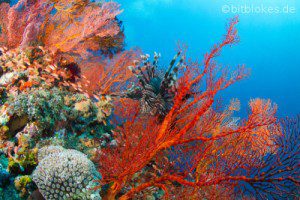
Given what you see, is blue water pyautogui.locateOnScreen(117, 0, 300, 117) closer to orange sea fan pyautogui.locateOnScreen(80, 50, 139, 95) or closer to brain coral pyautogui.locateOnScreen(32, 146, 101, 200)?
orange sea fan pyautogui.locateOnScreen(80, 50, 139, 95)

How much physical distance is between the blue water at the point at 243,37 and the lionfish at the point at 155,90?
5397 centimetres

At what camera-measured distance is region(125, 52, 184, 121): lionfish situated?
16.0 feet

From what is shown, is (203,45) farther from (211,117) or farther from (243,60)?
(211,117)

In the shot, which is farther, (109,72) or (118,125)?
(109,72)

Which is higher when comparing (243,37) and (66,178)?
(243,37)

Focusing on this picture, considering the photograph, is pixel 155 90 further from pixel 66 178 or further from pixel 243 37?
pixel 243 37

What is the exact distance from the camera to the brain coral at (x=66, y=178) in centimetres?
303

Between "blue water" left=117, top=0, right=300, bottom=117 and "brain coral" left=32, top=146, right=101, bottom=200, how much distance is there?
56342 mm

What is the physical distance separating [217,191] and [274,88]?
69.6 meters

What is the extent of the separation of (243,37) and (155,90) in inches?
2634

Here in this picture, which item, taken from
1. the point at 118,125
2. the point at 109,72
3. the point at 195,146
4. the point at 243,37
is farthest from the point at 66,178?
the point at 243,37

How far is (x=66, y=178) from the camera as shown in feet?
10.1

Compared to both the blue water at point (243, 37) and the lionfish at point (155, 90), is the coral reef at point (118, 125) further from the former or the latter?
the blue water at point (243, 37)

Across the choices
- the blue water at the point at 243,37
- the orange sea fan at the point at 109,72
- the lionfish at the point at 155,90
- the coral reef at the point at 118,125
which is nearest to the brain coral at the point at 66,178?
the coral reef at the point at 118,125
